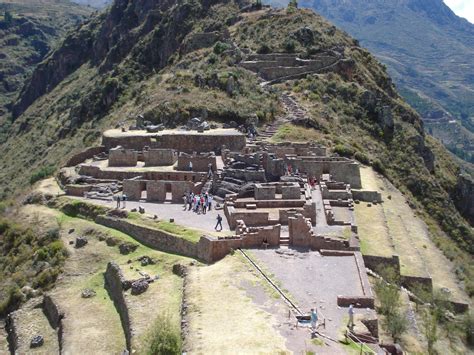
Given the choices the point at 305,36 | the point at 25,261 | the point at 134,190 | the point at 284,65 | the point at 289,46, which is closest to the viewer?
the point at 25,261

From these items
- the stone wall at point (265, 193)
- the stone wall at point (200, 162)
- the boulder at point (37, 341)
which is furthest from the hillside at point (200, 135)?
the stone wall at point (200, 162)

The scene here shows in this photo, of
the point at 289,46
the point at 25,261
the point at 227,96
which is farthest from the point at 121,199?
the point at 289,46

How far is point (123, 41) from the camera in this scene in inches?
4168

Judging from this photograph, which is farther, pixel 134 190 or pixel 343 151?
pixel 343 151

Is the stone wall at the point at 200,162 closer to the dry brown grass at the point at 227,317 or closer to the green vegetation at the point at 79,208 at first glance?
the green vegetation at the point at 79,208

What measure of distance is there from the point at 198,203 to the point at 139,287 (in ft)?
27.8

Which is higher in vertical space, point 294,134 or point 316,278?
point 316,278

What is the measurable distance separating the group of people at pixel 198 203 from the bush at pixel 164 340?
12.9 meters

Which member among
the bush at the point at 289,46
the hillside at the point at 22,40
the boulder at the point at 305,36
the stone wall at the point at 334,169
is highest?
the boulder at the point at 305,36

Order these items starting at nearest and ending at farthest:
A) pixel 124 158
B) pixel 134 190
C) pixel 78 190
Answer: pixel 134 190
pixel 78 190
pixel 124 158

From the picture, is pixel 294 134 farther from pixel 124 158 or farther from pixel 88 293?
pixel 88 293

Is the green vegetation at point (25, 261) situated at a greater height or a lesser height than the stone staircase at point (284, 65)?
lesser

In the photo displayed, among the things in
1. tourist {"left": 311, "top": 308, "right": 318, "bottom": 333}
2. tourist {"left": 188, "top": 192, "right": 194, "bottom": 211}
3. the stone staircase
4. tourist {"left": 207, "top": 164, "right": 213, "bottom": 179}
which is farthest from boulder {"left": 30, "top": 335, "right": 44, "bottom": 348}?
the stone staircase

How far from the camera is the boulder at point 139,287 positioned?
934 inches
